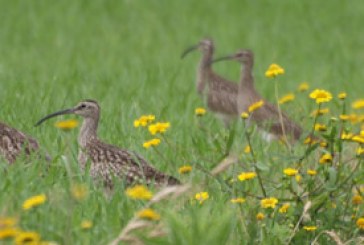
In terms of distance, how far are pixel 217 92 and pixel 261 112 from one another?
1.02 metres

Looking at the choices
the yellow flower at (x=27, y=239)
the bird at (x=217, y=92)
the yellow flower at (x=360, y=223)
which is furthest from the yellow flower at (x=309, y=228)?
the bird at (x=217, y=92)

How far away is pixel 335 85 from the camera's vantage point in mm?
16000

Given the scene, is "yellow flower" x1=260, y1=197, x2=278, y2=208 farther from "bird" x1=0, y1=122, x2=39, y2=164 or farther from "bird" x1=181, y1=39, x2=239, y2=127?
"bird" x1=181, y1=39, x2=239, y2=127

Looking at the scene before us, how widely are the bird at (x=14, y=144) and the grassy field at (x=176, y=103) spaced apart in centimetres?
22

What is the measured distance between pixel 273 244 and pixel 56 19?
1384cm

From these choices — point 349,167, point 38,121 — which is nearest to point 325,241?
point 349,167

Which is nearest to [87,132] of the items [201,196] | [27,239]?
[201,196]

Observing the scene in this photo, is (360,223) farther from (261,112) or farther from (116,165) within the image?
(261,112)

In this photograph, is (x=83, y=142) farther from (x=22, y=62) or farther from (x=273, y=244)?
(x=22, y=62)

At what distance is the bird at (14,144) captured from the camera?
30.0ft

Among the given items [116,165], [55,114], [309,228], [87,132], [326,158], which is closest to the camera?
[309,228]

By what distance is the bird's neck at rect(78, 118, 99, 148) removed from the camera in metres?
9.79

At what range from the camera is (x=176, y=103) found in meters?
13.2

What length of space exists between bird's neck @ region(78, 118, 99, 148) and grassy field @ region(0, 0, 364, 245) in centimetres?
11
